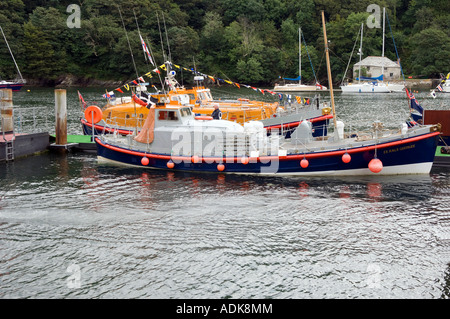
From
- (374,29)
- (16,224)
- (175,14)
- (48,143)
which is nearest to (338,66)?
(374,29)

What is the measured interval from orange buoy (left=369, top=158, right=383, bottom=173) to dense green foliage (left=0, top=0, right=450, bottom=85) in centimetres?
6106

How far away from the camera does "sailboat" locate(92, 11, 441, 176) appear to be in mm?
20609

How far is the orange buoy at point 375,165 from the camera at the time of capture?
2038cm

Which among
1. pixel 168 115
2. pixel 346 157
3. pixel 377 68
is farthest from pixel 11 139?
pixel 377 68

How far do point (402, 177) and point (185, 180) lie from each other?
842cm

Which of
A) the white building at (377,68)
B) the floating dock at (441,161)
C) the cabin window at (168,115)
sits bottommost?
the floating dock at (441,161)

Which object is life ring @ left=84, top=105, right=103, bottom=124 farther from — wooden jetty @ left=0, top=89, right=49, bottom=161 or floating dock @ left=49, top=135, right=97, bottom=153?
wooden jetty @ left=0, top=89, right=49, bottom=161

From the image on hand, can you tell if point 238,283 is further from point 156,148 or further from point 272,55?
point 272,55

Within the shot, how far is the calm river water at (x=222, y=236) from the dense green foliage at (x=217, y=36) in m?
61.8

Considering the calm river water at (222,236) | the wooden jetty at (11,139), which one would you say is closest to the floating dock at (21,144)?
the wooden jetty at (11,139)

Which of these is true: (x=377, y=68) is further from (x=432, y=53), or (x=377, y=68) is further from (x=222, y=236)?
(x=222, y=236)

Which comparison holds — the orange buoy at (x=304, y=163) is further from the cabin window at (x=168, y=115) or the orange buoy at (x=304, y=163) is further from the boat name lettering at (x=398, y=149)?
the cabin window at (x=168, y=115)

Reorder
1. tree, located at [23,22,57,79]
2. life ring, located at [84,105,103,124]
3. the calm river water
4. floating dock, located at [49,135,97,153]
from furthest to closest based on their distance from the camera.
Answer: tree, located at [23,22,57,79]
life ring, located at [84,105,103,124]
floating dock, located at [49,135,97,153]
the calm river water

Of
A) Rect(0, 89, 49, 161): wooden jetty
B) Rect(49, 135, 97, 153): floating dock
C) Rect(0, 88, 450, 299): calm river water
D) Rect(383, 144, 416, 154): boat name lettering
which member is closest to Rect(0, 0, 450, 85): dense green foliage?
Rect(49, 135, 97, 153): floating dock
